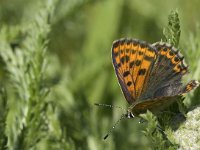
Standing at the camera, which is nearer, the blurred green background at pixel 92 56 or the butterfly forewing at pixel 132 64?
the butterfly forewing at pixel 132 64

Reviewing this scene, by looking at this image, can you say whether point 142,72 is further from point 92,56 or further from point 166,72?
point 92,56

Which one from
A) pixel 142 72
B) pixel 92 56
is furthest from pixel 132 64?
pixel 92 56

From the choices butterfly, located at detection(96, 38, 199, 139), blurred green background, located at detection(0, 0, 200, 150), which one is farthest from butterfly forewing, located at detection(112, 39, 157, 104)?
blurred green background, located at detection(0, 0, 200, 150)

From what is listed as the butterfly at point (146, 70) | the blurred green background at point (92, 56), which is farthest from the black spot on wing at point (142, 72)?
the blurred green background at point (92, 56)

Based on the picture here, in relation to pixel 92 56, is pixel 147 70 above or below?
below

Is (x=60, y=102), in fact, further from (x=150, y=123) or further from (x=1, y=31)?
(x=150, y=123)

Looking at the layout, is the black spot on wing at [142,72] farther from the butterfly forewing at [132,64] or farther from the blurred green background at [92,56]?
the blurred green background at [92,56]

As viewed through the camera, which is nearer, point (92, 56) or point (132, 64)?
point (132, 64)
